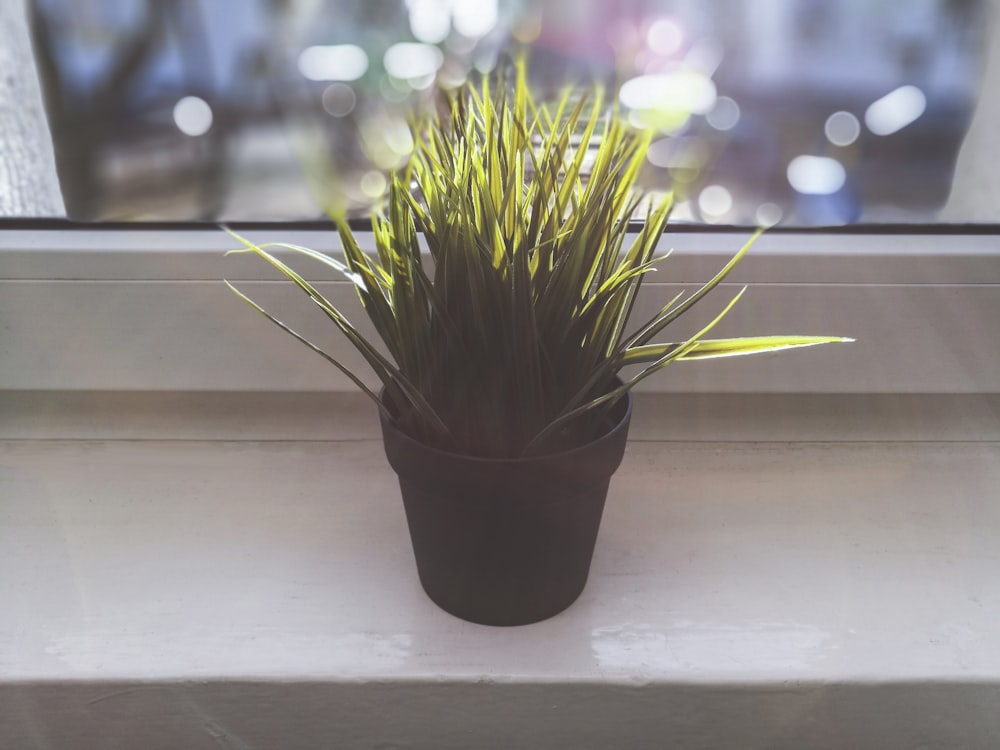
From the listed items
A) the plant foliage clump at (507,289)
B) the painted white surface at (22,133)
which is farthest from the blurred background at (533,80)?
the plant foliage clump at (507,289)

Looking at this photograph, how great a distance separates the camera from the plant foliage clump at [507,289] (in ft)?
1.34

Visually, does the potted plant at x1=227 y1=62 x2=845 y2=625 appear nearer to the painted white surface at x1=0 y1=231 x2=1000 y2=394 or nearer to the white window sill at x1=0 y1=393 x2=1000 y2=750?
the white window sill at x1=0 y1=393 x2=1000 y2=750

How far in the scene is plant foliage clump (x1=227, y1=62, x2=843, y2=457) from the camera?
0.41 meters

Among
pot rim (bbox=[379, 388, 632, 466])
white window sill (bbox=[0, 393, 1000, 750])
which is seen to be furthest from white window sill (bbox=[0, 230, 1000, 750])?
pot rim (bbox=[379, 388, 632, 466])

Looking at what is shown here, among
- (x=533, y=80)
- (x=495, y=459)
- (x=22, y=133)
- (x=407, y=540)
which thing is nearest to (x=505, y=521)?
(x=495, y=459)

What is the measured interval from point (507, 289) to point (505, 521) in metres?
0.13

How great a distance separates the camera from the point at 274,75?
640 mm

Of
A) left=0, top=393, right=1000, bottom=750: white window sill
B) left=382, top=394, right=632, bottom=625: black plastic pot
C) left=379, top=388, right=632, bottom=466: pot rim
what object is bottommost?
left=0, top=393, right=1000, bottom=750: white window sill

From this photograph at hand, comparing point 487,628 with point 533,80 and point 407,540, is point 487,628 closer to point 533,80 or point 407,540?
point 407,540

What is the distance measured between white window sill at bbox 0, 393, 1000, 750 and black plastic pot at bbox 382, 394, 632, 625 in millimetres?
22

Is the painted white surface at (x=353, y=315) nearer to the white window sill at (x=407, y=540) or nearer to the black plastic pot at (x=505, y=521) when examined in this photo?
the white window sill at (x=407, y=540)

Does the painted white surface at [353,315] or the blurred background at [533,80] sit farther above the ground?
the blurred background at [533,80]

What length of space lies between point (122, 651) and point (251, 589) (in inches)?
3.2

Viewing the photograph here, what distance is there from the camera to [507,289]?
0.41 m
